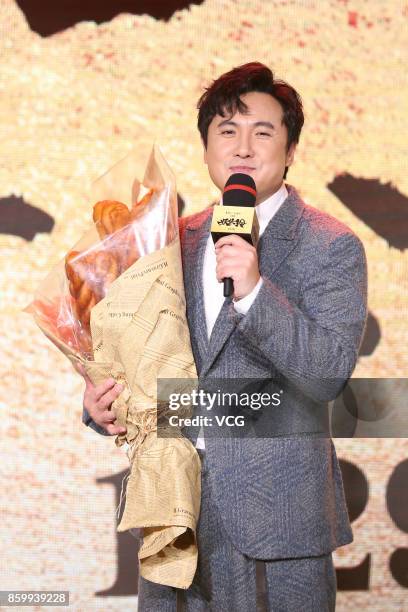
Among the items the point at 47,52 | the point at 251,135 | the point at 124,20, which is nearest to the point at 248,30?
the point at 124,20

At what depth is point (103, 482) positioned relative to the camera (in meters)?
2.51

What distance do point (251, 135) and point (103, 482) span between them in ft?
4.65

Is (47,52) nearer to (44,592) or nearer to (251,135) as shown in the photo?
(251,135)

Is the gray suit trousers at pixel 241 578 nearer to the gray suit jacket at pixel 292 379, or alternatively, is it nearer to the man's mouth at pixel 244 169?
the gray suit jacket at pixel 292 379

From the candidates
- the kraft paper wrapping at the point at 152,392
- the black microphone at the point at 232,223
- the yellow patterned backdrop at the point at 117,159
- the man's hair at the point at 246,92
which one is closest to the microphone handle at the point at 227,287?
the black microphone at the point at 232,223

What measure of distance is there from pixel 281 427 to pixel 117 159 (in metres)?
1.40

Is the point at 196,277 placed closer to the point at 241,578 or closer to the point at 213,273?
the point at 213,273

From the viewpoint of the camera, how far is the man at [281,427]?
1.26 meters

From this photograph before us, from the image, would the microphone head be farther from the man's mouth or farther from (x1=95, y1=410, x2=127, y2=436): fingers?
(x1=95, y1=410, x2=127, y2=436): fingers

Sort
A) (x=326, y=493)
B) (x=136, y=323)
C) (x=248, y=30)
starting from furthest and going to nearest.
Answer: (x=248, y=30) < (x=326, y=493) < (x=136, y=323)

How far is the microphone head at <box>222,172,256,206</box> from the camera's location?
1.26 metres

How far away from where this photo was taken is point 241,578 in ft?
4.27

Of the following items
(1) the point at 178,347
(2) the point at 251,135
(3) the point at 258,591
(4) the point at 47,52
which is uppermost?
(4) the point at 47,52

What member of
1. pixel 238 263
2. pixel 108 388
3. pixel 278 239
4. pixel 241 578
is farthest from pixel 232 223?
pixel 241 578
